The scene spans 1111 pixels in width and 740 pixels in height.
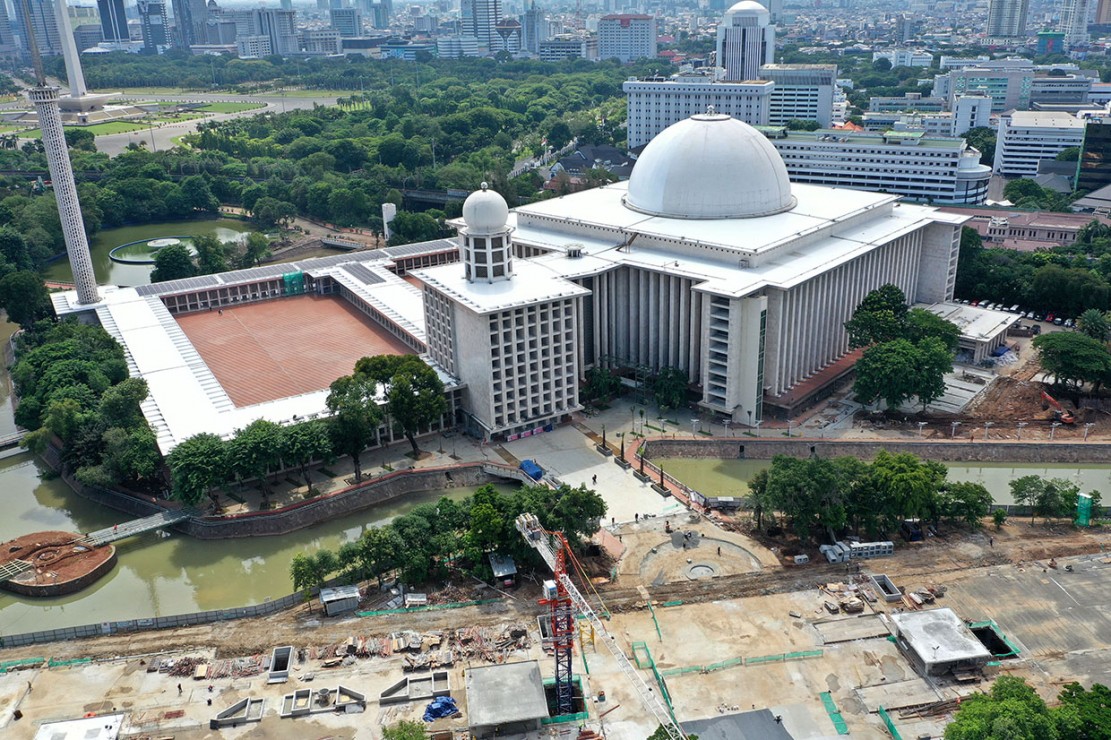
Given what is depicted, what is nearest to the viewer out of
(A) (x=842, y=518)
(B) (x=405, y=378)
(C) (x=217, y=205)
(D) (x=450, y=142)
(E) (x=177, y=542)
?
(A) (x=842, y=518)

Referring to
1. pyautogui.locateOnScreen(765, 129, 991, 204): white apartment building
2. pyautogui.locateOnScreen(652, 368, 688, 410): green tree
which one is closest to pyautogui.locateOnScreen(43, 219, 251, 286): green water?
pyautogui.locateOnScreen(652, 368, 688, 410): green tree

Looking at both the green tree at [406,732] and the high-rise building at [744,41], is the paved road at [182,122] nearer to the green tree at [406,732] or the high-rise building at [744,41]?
the high-rise building at [744,41]

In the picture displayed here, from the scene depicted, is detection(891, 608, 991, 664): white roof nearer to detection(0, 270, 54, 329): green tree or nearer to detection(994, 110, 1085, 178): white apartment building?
detection(0, 270, 54, 329): green tree

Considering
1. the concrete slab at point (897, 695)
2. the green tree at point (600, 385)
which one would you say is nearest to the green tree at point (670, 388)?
the green tree at point (600, 385)

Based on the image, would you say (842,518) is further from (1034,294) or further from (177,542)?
(1034,294)

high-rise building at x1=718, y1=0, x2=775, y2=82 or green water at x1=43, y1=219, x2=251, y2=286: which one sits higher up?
high-rise building at x1=718, y1=0, x2=775, y2=82

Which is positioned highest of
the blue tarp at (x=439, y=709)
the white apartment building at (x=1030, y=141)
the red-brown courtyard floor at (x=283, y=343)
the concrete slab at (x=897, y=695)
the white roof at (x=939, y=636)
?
the white apartment building at (x=1030, y=141)

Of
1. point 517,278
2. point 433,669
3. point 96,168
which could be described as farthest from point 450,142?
point 433,669
